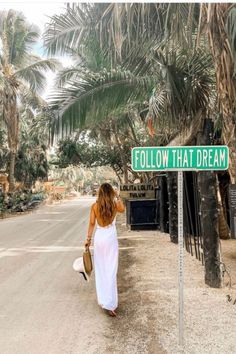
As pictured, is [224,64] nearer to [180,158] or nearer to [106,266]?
[180,158]

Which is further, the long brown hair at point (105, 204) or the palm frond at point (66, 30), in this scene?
the palm frond at point (66, 30)

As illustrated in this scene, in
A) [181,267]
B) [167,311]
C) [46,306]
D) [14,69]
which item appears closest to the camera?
[181,267]

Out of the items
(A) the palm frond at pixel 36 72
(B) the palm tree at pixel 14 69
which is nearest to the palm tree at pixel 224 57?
(B) the palm tree at pixel 14 69

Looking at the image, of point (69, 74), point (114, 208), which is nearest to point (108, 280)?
point (114, 208)

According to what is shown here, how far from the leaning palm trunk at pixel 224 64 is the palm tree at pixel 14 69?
19.7m

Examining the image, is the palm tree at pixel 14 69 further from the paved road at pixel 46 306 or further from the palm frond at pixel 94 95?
the palm frond at pixel 94 95

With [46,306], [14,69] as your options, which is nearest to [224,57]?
[46,306]

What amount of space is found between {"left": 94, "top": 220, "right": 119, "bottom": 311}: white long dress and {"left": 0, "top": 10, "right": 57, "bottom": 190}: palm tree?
20.5 m

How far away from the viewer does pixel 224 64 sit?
21.0 ft

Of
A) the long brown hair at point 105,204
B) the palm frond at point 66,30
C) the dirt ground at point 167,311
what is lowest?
the dirt ground at point 167,311

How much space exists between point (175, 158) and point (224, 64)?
2518 millimetres

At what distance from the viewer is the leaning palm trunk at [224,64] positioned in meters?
6.16

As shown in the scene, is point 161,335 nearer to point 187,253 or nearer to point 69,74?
point 187,253

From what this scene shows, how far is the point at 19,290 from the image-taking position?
691cm
